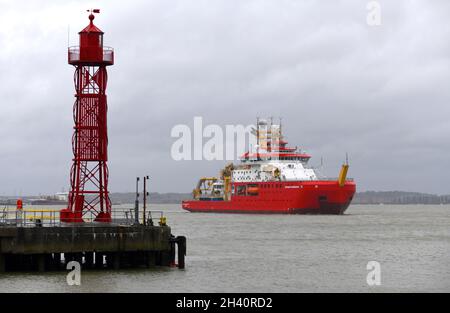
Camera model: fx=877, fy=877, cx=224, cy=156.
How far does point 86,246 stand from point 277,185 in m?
82.2

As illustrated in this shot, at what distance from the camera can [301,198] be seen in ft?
372

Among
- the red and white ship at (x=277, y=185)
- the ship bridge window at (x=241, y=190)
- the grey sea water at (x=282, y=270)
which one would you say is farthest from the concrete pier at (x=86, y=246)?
the ship bridge window at (x=241, y=190)

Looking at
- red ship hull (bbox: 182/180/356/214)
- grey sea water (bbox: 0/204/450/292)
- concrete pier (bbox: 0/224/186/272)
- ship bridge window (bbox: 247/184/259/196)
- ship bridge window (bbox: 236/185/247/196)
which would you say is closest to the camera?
grey sea water (bbox: 0/204/450/292)

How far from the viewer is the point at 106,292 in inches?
1300

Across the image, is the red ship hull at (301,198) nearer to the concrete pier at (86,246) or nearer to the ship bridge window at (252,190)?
the ship bridge window at (252,190)

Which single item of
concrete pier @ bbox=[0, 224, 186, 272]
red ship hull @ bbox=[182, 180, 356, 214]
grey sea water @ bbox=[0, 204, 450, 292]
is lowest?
grey sea water @ bbox=[0, 204, 450, 292]

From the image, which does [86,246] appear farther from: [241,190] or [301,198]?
[241,190]

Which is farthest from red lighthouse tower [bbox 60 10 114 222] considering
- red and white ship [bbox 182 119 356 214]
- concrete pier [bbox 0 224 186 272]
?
red and white ship [bbox 182 119 356 214]

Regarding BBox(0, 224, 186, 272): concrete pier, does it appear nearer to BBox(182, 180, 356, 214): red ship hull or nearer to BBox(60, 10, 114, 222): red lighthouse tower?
BBox(60, 10, 114, 222): red lighthouse tower

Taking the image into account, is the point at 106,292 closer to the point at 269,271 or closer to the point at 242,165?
the point at 269,271

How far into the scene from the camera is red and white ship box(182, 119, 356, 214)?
11294 centimetres

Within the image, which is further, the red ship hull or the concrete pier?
the red ship hull

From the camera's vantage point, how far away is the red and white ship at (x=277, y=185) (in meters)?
113
